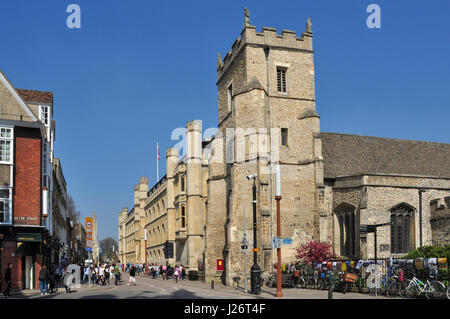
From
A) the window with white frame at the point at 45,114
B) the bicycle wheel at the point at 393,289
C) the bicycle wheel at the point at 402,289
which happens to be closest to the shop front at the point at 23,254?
the window with white frame at the point at 45,114

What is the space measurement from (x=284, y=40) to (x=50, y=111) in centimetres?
1772

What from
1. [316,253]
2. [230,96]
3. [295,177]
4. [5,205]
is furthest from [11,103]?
[316,253]

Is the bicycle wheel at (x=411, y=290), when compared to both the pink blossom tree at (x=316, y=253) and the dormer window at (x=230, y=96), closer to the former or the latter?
the pink blossom tree at (x=316, y=253)

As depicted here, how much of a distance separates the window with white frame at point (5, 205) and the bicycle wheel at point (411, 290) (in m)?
20.2

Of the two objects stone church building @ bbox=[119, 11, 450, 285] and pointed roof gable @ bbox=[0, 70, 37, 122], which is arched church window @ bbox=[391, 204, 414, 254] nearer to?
stone church building @ bbox=[119, 11, 450, 285]

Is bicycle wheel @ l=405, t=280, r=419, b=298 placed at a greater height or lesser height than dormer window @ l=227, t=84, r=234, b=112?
lesser

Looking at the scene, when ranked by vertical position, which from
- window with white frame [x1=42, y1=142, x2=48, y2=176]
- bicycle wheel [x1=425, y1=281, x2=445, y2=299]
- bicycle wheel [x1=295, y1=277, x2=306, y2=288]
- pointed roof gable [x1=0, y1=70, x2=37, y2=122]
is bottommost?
bicycle wheel [x1=295, y1=277, x2=306, y2=288]

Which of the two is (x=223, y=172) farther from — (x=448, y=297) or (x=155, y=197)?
(x=155, y=197)

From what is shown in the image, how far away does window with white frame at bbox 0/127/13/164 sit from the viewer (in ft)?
89.2

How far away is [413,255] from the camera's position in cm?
2872

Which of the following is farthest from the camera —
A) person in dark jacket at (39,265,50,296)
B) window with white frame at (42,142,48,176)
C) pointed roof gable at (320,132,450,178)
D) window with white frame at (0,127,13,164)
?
pointed roof gable at (320,132,450,178)

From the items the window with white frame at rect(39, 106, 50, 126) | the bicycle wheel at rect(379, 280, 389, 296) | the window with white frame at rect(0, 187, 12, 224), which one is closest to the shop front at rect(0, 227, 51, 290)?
the window with white frame at rect(0, 187, 12, 224)

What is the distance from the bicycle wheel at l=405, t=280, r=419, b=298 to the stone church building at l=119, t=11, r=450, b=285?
1051cm

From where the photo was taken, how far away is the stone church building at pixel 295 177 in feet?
109
